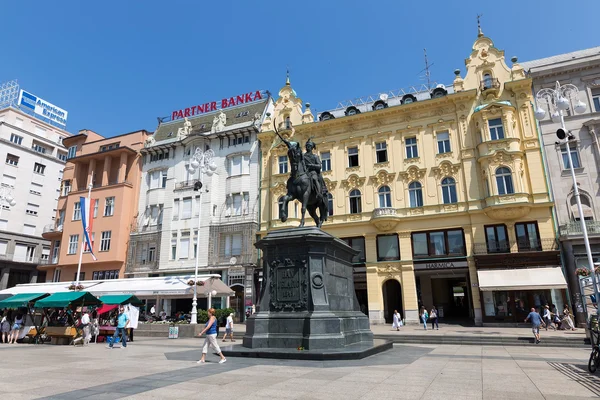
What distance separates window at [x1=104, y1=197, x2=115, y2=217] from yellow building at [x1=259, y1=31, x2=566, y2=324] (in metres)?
17.5

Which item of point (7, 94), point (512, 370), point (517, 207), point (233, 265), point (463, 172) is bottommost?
point (512, 370)

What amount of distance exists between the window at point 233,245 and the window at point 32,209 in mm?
32737

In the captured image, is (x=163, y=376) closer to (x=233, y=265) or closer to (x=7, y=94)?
(x=233, y=265)

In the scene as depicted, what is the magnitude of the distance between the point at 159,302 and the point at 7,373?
97.3 feet

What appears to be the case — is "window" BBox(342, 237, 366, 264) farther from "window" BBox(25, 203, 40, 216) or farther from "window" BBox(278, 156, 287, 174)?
"window" BBox(25, 203, 40, 216)

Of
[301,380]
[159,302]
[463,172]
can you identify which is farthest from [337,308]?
[159,302]

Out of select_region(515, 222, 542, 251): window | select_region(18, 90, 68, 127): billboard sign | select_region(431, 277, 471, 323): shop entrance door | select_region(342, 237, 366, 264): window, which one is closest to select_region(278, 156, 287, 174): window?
select_region(342, 237, 366, 264): window

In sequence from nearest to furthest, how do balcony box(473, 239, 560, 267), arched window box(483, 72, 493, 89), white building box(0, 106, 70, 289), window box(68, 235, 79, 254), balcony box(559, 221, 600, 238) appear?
Result: balcony box(559, 221, 600, 238), balcony box(473, 239, 560, 267), arched window box(483, 72, 493, 89), window box(68, 235, 79, 254), white building box(0, 106, 70, 289)

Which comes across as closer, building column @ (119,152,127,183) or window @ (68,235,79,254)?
window @ (68,235,79,254)

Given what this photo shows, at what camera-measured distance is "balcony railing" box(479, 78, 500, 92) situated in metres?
30.8

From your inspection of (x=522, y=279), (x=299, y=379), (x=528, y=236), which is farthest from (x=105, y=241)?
(x=299, y=379)

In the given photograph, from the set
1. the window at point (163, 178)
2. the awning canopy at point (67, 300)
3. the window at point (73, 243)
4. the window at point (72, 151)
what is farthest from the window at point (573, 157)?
the window at point (72, 151)

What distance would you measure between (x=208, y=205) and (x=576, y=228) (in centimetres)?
3014

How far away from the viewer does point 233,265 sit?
35.7 meters
